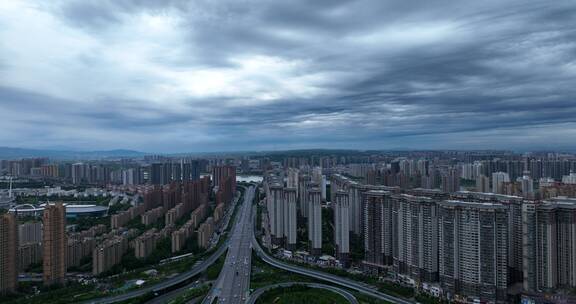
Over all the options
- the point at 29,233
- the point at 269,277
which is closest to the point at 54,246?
the point at 29,233

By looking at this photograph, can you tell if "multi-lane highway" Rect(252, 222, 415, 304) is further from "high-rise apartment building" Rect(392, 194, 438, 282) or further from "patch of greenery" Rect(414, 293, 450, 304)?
"high-rise apartment building" Rect(392, 194, 438, 282)

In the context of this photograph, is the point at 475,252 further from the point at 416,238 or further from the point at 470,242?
the point at 416,238

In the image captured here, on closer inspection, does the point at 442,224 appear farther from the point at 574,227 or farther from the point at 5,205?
the point at 5,205

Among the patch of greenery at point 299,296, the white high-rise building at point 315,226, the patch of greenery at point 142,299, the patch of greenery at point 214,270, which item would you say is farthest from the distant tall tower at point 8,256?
the white high-rise building at point 315,226

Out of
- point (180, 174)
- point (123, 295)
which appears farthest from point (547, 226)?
point (180, 174)

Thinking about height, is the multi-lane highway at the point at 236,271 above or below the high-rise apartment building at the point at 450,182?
below

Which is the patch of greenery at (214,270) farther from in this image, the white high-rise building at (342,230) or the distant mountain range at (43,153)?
the distant mountain range at (43,153)
